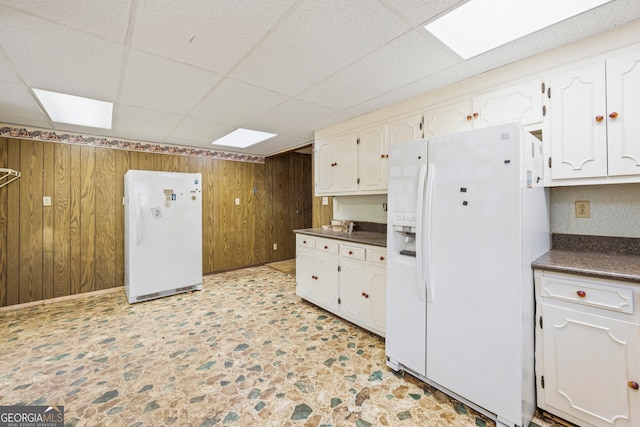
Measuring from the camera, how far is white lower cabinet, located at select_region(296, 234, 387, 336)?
238 cm

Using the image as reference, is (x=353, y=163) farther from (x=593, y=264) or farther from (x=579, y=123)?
(x=593, y=264)

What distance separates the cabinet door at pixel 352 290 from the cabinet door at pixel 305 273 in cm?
51

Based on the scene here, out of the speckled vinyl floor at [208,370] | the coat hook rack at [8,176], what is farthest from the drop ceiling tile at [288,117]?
the coat hook rack at [8,176]

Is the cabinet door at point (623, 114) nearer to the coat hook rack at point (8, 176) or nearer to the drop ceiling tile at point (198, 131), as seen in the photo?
the drop ceiling tile at point (198, 131)

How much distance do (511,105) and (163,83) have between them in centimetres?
267

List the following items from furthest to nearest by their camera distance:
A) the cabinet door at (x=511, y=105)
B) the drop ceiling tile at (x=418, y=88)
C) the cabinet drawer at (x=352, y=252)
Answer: the cabinet drawer at (x=352, y=252) < the drop ceiling tile at (x=418, y=88) < the cabinet door at (x=511, y=105)

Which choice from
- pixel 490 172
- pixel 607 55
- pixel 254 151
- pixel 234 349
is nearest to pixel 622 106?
pixel 607 55

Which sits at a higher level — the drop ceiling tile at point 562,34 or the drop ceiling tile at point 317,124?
the drop ceiling tile at point 317,124

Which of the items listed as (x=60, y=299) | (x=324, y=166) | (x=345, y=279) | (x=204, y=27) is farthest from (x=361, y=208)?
(x=60, y=299)

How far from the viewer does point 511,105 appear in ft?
6.23

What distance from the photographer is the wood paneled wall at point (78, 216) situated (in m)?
3.20

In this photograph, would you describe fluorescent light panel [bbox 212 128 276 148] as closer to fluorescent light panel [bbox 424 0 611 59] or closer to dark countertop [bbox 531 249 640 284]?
fluorescent light panel [bbox 424 0 611 59]

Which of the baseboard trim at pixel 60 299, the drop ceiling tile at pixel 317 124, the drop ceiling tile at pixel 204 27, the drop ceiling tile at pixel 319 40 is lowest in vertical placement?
the baseboard trim at pixel 60 299

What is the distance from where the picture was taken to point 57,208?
11.3 feet
